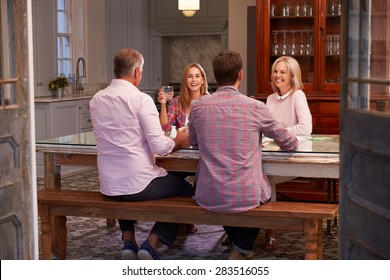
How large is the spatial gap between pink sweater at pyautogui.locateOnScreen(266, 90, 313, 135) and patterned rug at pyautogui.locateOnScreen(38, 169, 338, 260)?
0.84m

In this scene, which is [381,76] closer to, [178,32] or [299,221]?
[299,221]

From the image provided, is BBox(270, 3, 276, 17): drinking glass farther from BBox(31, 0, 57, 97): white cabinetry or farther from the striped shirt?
the striped shirt

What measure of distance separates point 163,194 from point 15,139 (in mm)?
1784

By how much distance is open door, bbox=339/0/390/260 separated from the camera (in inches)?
95.7

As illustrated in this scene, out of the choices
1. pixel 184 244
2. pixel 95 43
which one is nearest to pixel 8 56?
pixel 184 244

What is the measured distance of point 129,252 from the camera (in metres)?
4.90

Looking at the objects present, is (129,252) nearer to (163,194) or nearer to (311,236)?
(163,194)

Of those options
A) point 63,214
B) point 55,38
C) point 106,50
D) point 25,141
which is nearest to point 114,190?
point 63,214

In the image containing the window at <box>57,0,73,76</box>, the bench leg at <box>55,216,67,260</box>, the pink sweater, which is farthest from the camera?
the window at <box>57,0,73,76</box>

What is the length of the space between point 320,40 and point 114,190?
12.1ft

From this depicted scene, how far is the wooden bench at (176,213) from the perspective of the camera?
14.4 feet

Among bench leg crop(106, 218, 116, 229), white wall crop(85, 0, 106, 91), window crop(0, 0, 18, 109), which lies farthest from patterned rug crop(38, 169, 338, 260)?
white wall crop(85, 0, 106, 91)

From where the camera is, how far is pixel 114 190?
4.72 metres

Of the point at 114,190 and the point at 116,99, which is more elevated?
the point at 116,99
